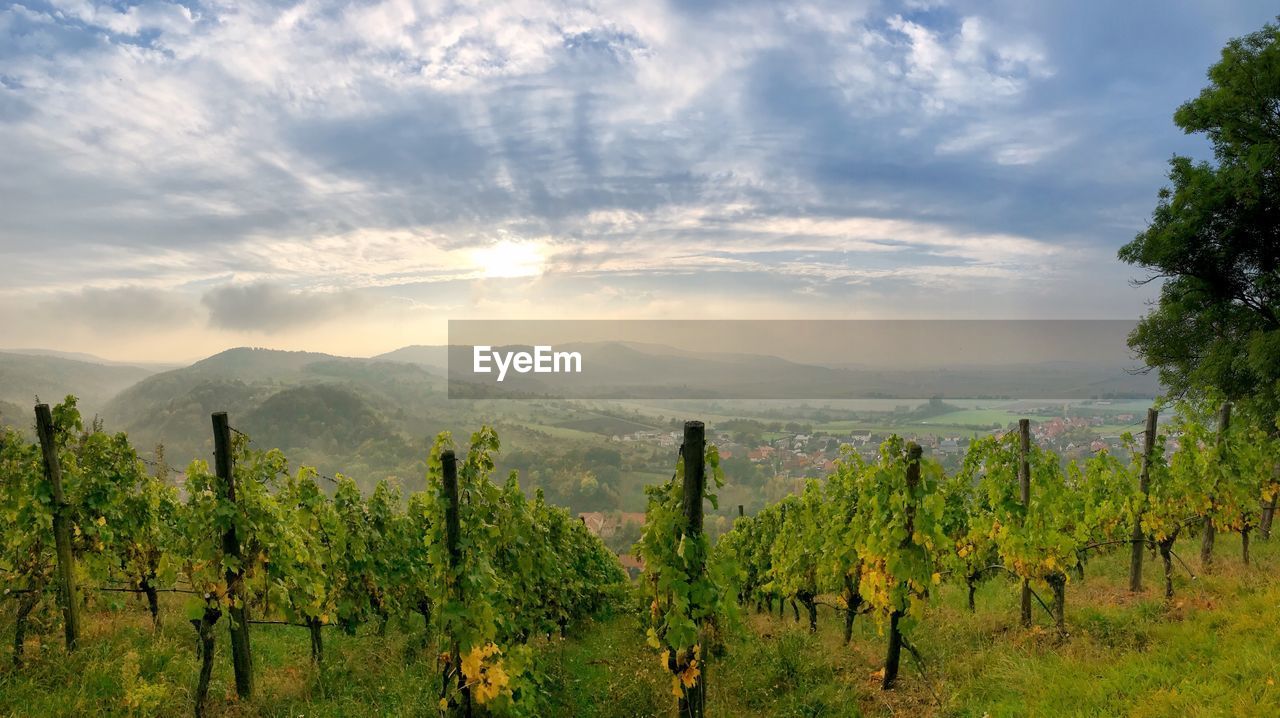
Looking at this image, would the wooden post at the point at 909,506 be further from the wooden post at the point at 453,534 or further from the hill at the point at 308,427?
the hill at the point at 308,427

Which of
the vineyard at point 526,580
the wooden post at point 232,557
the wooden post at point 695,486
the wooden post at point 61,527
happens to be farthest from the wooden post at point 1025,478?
the wooden post at point 61,527

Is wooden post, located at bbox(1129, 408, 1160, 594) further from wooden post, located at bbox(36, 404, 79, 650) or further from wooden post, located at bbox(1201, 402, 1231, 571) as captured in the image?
wooden post, located at bbox(36, 404, 79, 650)

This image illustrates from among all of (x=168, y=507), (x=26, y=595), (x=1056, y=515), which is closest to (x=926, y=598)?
(x=1056, y=515)

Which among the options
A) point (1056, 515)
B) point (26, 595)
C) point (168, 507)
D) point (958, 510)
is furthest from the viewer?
point (958, 510)

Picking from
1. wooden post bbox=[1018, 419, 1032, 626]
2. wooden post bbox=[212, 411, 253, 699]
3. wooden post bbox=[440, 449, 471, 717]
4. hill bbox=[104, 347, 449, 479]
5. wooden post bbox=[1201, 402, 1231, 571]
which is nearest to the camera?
wooden post bbox=[440, 449, 471, 717]

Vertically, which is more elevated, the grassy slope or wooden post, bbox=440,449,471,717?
wooden post, bbox=440,449,471,717

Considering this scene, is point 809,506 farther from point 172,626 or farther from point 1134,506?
point 172,626

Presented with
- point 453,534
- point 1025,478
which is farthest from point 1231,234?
point 453,534

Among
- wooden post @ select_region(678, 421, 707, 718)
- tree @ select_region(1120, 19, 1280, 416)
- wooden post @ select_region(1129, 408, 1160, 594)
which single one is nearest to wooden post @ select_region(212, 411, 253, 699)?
wooden post @ select_region(678, 421, 707, 718)
